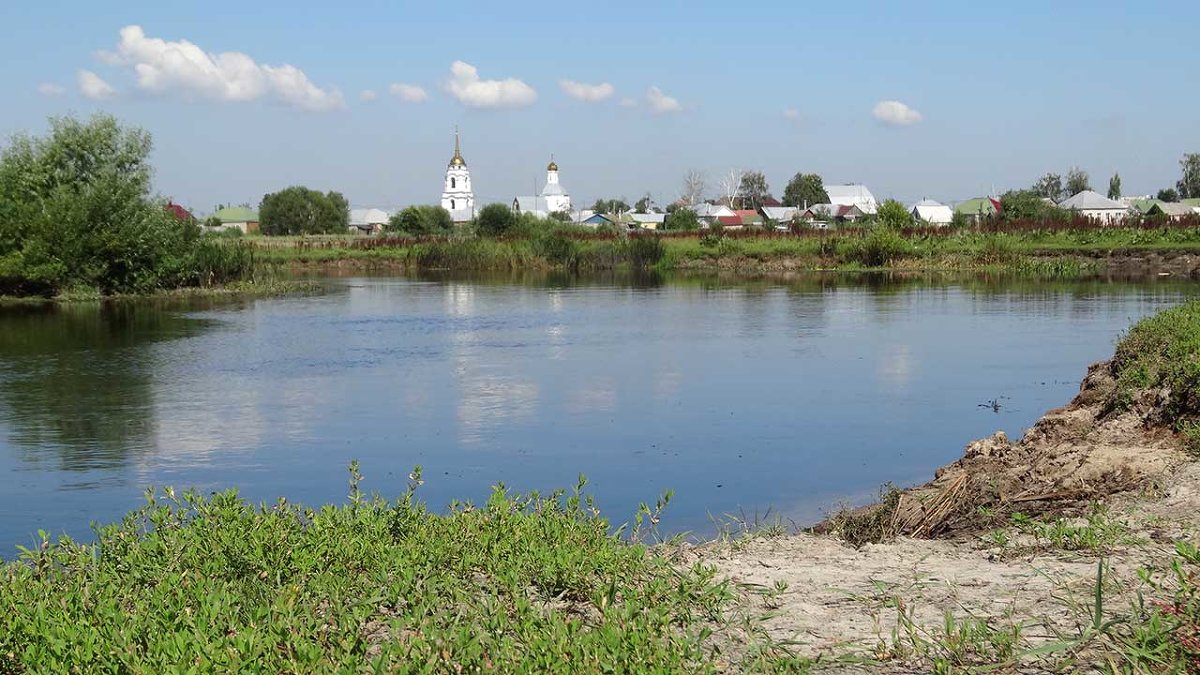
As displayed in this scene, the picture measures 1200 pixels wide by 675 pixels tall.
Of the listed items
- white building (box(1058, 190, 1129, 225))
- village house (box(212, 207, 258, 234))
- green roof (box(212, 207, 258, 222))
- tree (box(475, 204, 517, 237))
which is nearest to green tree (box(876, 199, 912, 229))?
tree (box(475, 204, 517, 237))

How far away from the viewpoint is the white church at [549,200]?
14362cm

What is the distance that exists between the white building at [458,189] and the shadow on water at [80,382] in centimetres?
12790

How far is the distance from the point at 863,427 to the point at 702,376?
4665 mm

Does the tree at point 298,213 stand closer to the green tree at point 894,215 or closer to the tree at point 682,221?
the tree at point 682,221

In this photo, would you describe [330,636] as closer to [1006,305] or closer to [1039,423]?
[1039,423]

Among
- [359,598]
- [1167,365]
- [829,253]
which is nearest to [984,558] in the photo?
[359,598]

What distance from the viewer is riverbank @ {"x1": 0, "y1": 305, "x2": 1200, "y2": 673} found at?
14.0ft

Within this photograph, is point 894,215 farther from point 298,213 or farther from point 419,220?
point 298,213

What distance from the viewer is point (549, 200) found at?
153 m

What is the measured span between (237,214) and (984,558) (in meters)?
160

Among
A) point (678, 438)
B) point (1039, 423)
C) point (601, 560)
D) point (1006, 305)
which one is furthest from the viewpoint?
point (1006, 305)

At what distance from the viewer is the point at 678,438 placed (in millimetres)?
13023

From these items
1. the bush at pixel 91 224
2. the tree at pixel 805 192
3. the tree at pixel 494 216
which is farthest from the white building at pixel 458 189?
the bush at pixel 91 224

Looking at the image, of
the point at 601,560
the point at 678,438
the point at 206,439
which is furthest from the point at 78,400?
the point at 601,560
